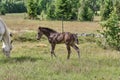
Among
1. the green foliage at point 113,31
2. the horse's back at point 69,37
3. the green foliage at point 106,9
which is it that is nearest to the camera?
the horse's back at point 69,37

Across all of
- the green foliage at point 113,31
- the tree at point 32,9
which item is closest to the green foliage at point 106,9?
the tree at point 32,9

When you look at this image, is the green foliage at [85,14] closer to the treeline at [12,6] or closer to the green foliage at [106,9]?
the green foliage at [106,9]

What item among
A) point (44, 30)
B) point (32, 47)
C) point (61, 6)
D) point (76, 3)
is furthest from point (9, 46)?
point (76, 3)

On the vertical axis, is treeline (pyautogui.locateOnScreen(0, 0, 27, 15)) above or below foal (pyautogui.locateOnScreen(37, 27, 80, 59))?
below

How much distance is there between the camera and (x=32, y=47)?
27.2m

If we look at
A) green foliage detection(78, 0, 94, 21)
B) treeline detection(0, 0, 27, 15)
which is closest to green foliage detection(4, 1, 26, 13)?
treeline detection(0, 0, 27, 15)

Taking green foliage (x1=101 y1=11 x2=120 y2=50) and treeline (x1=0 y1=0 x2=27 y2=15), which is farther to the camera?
treeline (x1=0 y1=0 x2=27 y2=15)

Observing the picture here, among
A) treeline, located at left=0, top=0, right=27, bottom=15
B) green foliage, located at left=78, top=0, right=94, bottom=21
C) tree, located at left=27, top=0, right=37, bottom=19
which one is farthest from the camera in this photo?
treeline, located at left=0, top=0, right=27, bottom=15

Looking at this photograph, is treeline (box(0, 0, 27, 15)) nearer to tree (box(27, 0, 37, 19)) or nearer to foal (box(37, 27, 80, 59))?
tree (box(27, 0, 37, 19))

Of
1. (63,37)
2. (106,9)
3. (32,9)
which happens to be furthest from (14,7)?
(63,37)

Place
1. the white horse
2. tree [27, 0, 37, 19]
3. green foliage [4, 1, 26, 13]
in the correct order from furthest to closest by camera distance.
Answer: green foliage [4, 1, 26, 13], tree [27, 0, 37, 19], the white horse

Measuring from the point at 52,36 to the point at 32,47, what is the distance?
395 inches

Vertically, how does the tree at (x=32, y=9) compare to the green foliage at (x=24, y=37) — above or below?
below

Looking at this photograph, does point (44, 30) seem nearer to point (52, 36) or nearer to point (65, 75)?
point (52, 36)
